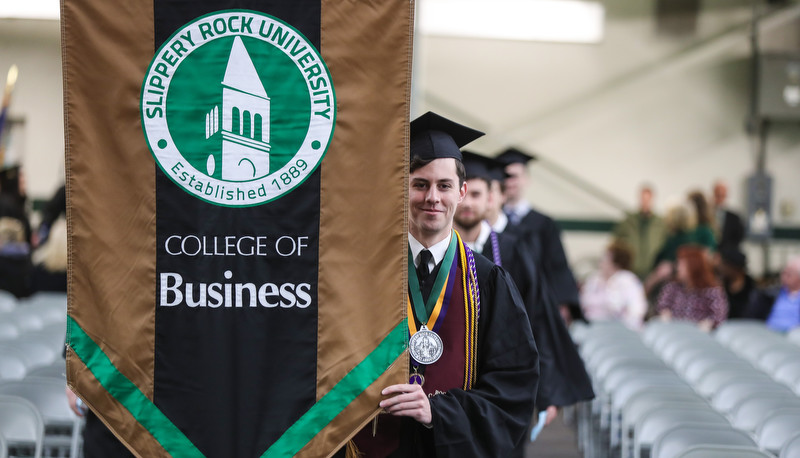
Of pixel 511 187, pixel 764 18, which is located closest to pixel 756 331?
pixel 511 187

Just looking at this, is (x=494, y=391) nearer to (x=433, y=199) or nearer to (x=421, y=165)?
(x=433, y=199)

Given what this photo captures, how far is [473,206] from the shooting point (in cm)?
384

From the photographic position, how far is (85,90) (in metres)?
2.04

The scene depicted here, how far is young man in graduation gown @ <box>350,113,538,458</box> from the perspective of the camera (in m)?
2.28

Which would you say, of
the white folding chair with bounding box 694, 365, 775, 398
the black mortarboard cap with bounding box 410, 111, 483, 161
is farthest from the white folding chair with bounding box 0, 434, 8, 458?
the white folding chair with bounding box 694, 365, 775, 398

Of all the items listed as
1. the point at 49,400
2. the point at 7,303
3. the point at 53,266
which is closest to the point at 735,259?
the point at 53,266

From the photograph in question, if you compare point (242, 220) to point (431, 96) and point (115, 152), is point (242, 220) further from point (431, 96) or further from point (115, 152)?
point (431, 96)

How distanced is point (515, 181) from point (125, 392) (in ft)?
12.1

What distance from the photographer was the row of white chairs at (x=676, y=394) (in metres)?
3.86

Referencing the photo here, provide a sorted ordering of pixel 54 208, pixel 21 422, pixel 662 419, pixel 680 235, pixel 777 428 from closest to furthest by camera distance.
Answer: pixel 21 422, pixel 777 428, pixel 662 419, pixel 54 208, pixel 680 235

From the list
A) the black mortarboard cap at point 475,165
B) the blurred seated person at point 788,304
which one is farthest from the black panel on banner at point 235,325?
the blurred seated person at point 788,304

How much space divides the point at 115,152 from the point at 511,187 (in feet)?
12.1

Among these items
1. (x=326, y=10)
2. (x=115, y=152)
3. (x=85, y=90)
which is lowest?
(x=115, y=152)

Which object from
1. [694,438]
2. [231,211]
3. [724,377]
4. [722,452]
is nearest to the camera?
[231,211]
